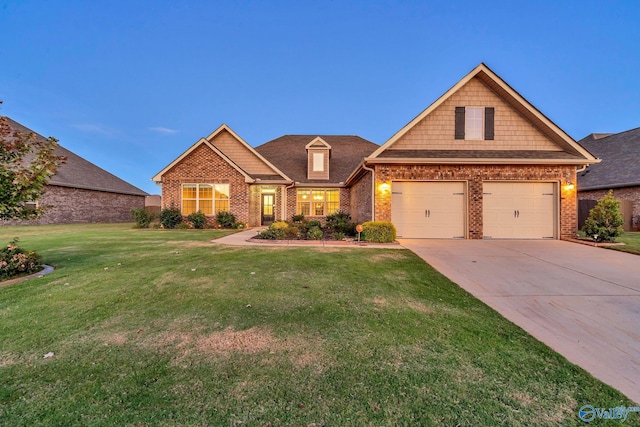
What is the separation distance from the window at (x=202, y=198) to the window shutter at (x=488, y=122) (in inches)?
508

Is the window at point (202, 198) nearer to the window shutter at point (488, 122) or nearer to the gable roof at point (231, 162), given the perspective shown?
the gable roof at point (231, 162)

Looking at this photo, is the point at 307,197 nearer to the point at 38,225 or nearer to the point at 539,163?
the point at 539,163

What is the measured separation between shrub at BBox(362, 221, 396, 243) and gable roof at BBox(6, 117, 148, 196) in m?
20.9

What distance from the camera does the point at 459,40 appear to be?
25578 millimetres

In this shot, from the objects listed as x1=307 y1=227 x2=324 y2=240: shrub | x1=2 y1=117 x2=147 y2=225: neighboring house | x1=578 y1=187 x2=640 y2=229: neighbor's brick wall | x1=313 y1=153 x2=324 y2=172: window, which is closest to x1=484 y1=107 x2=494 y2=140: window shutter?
x1=307 y1=227 x2=324 y2=240: shrub

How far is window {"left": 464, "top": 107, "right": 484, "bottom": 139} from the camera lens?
34.6 ft

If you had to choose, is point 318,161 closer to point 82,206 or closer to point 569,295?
point 569,295

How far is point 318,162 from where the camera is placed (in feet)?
55.9

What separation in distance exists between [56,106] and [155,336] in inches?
2244

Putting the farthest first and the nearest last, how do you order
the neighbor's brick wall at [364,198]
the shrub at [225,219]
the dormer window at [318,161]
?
1. the dormer window at [318,161]
2. the shrub at [225,219]
3. the neighbor's brick wall at [364,198]

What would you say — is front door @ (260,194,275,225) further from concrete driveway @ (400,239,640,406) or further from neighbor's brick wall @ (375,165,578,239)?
concrete driveway @ (400,239,640,406)

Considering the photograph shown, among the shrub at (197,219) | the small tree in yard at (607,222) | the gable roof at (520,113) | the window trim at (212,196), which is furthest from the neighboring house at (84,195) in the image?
the small tree in yard at (607,222)

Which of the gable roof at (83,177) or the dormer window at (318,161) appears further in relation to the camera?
the gable roof at (83,177)

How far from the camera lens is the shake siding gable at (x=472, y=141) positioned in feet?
34.4
